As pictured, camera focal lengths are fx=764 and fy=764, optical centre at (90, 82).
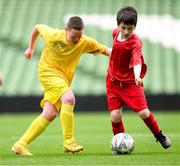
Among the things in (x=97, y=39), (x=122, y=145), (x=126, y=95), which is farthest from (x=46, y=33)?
(x=97, y=39)

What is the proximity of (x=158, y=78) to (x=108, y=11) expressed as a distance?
329 centimetres

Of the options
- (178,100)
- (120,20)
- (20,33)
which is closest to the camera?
(120,20)

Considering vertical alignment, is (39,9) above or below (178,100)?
above

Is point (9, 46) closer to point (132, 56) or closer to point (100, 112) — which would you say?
point (100, 112)

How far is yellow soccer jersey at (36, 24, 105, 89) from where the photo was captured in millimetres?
8586

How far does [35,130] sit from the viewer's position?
334 inches

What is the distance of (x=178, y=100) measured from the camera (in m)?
Answer: 16.9

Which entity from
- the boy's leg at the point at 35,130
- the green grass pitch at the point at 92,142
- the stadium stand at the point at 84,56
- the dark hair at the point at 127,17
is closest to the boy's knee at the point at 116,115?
the green grass pitch at the point at 92,142

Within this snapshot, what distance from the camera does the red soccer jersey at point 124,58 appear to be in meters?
8.51

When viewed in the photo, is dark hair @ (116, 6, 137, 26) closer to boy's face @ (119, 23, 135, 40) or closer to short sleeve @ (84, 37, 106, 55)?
boy's face @ (119, 23, 135, 40)

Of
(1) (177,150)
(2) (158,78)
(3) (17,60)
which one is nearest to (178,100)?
(2) (158,78)

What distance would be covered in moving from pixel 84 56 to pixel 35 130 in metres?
10.7

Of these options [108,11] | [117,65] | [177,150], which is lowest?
[177,150]

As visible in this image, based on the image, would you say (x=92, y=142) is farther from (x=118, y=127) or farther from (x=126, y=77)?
(x=126, y=77)
